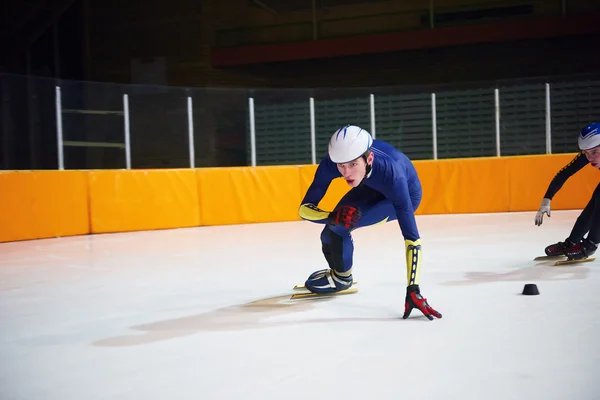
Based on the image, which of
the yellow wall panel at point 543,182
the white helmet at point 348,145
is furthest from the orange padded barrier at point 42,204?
the yellow wall panel at point 543,182

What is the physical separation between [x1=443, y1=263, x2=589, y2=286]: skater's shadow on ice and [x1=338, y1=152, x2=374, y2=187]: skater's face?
1.91 metres

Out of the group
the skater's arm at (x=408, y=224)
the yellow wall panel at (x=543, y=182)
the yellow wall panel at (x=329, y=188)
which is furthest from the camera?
the yellow wall panel at (x=329, y=188)

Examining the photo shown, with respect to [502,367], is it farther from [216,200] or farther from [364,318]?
[216,200]

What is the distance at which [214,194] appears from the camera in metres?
13.3

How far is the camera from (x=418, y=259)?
4.45 m

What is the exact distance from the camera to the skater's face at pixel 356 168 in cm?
435

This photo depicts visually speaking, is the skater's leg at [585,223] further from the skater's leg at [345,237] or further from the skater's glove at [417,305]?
the skater's glove at [417,305]

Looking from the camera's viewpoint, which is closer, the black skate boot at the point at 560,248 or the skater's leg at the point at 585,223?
the skater's leg at the point at 585,223

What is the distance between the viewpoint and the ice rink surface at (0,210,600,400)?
3.08m

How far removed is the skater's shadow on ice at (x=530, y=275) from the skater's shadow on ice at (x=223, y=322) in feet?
5.34

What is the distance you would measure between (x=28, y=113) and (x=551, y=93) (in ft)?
36.7

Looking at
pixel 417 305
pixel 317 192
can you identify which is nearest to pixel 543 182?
pixel 317 192

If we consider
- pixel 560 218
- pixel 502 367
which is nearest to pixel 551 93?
pixel 560 218

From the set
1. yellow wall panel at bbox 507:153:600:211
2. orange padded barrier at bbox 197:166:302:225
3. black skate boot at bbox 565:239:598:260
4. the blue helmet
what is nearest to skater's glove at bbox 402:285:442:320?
the blue helmet
